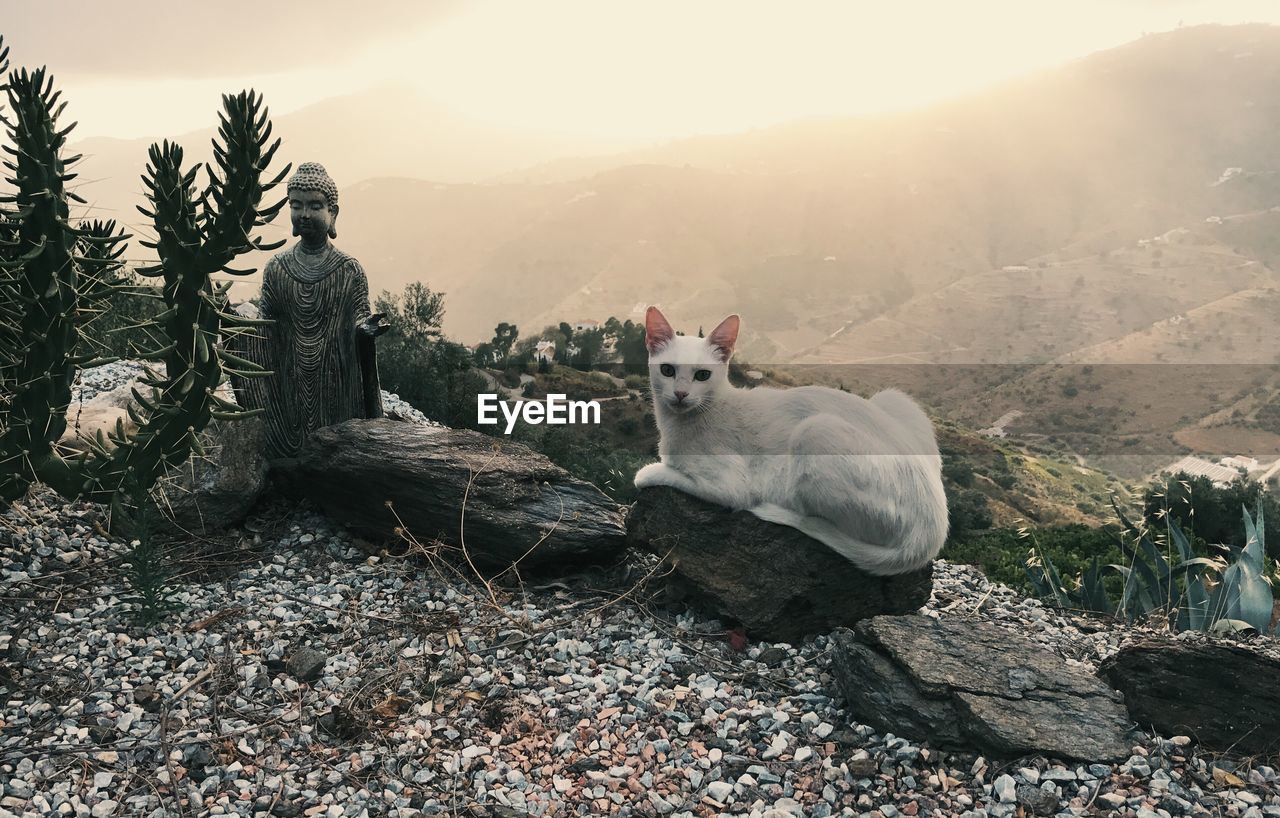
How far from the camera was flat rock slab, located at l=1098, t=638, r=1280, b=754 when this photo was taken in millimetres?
4570

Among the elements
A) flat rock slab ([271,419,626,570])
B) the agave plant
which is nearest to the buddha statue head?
flat rock slab ([271,419,626,570])

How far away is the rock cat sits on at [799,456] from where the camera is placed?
213 inches

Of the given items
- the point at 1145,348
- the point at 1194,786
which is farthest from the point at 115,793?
the point at 1145,348

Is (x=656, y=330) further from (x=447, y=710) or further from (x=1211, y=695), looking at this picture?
(x=1211, y=695)

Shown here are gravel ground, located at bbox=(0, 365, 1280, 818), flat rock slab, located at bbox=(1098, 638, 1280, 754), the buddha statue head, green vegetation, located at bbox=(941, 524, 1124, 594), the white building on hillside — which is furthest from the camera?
the white building on hillside

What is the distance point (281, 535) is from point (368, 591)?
1.36 m

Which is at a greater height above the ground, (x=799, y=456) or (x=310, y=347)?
(x=310, y=347)

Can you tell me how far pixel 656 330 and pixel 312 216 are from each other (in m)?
3.43

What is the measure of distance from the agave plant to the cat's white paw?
3.16 meters

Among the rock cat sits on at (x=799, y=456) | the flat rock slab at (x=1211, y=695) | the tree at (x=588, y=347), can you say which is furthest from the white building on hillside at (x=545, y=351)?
the flat rock slab at (x=1211, y=695)

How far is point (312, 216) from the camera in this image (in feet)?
23.5

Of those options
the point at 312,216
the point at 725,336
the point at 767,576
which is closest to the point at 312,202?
the point at 312,216

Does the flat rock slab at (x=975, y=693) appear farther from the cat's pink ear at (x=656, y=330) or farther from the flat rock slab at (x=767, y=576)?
the cat's pink ear at (x=656, y=330)

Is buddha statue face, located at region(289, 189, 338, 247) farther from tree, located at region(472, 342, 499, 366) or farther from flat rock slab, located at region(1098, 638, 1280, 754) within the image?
tree, located at region(472, 342, 499, 366)
